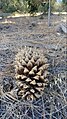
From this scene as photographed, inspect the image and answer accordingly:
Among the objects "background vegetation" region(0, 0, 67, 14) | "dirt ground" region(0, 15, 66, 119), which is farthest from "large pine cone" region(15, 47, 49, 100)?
"background vegetation" region(0, 0, 67, 14)

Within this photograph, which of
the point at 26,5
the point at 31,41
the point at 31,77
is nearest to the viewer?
the point at 31,77

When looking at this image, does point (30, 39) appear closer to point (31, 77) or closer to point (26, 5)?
point (31, 77)

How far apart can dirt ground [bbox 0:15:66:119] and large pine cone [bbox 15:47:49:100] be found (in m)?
0.14

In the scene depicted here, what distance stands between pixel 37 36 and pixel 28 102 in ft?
3.38

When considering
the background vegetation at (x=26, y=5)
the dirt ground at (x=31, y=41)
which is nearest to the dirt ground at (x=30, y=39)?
the dirt ground at (x=31, y=41)

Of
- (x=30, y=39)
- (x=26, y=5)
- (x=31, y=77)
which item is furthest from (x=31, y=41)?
(x=26, y=5)

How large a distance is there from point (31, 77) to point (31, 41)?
73cm

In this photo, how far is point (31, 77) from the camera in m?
1.44

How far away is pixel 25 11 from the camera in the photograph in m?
3.57

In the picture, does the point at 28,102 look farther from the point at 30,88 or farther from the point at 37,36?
the point at 37,36

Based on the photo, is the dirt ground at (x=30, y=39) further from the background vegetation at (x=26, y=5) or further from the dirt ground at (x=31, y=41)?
the background vegetation at (x=26, y=5)

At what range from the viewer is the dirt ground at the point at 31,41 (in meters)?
1.67

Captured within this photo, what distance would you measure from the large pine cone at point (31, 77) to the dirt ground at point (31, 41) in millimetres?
136

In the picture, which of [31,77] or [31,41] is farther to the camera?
[31,41]
